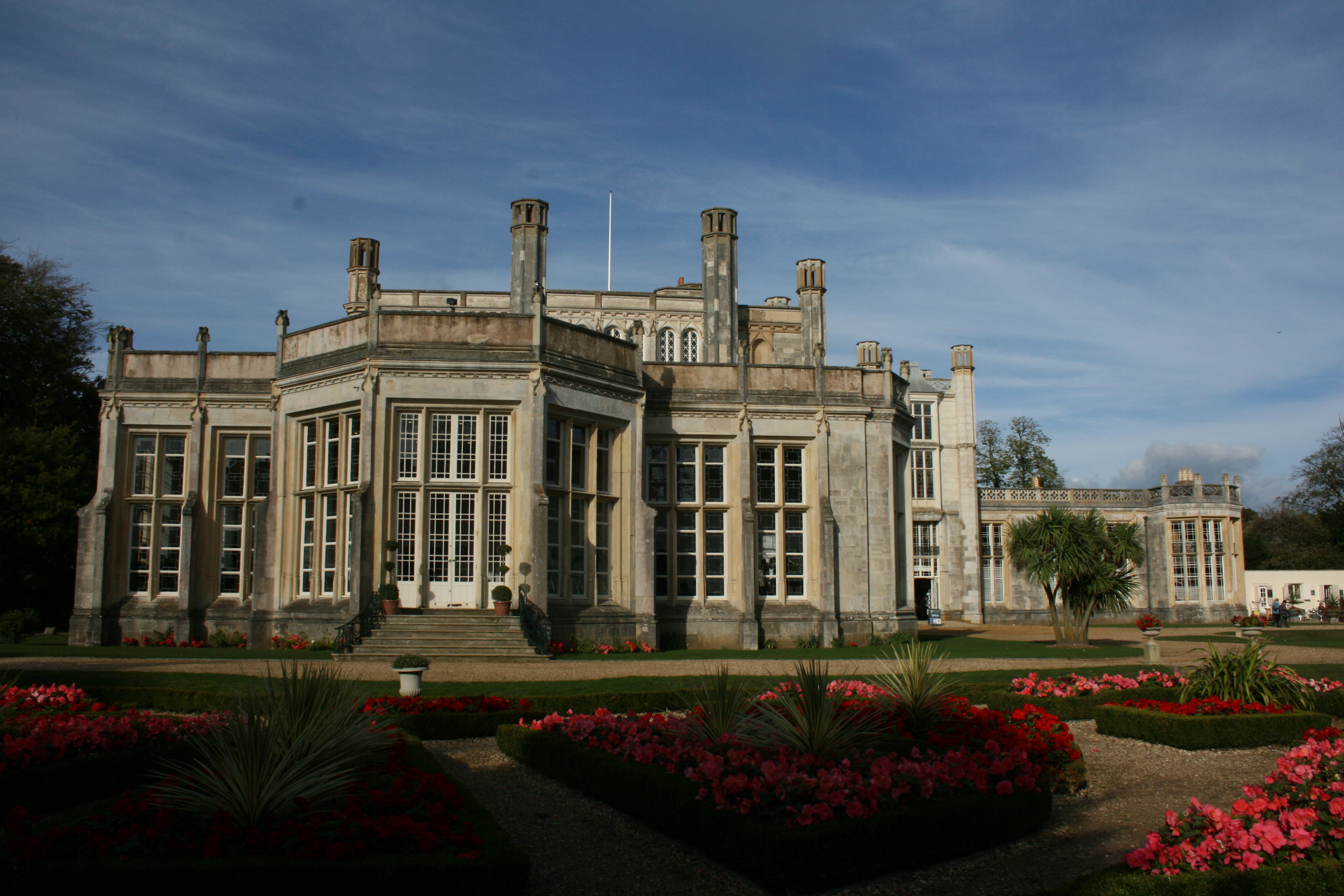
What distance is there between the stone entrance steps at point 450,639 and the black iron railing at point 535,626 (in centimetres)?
17

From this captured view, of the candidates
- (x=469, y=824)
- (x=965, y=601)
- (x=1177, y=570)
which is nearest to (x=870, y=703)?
(x=469, y=824)

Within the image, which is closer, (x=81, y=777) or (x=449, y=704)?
(x=81, y=777)

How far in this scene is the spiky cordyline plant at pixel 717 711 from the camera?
9.27 metres

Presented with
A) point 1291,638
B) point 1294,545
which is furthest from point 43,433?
point 1294,545

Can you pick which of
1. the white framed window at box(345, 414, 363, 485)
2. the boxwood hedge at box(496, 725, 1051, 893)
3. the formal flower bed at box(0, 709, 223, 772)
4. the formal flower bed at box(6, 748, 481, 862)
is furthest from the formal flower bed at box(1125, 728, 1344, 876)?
the white framed window at box(345, 414, 363, 485)

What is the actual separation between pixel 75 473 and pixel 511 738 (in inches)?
963

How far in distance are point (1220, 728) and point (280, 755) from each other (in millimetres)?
10420

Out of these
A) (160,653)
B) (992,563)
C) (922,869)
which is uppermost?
(992,563)

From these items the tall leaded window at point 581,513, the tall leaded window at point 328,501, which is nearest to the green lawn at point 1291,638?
the tall leaded window at point 581,513

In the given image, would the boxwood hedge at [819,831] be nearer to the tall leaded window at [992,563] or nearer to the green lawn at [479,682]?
the green lawn at [479,682]

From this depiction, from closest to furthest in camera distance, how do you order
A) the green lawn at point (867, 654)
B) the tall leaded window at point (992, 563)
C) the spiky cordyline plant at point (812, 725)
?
the spiky cordyline plant at point (812, 725) < the green lawn at point (867, 654) < the tall leaded window at point (992, 563)

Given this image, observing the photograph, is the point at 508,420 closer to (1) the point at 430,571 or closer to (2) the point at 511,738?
(1) the point at 430,571

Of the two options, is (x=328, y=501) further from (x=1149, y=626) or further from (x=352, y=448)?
(x=1149, y=626)

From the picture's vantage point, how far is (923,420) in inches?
1898
